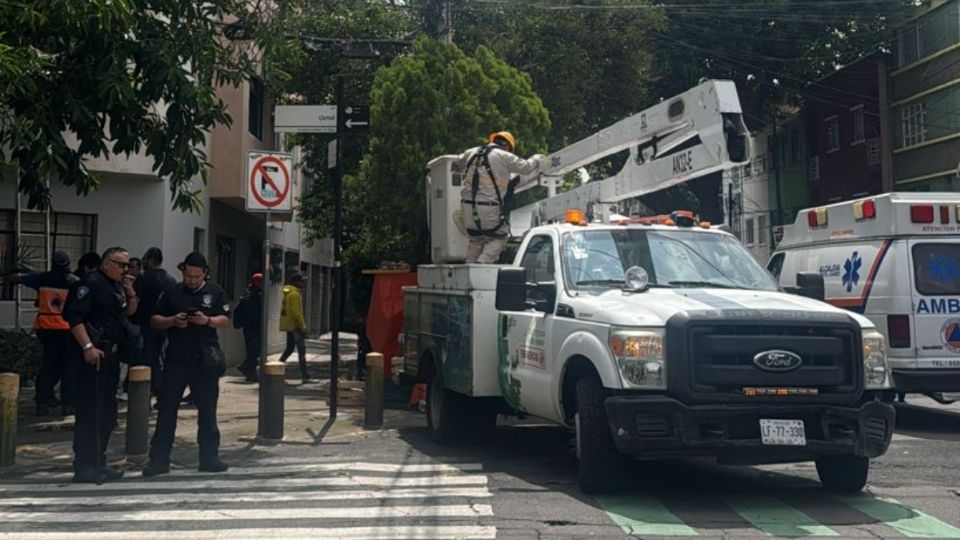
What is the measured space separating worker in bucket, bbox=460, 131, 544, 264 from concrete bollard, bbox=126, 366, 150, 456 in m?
3.57

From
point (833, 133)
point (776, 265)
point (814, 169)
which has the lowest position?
point (776, 265)

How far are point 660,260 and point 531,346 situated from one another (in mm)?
1292

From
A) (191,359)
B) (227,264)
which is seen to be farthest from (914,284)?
(227,264)

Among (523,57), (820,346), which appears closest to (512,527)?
(820,346)

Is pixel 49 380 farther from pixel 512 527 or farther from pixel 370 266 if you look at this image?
pixel 370 266

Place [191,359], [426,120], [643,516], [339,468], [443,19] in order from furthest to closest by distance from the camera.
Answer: [443,19] → [426,120] → [339,468] → [191,359] → [643,516]

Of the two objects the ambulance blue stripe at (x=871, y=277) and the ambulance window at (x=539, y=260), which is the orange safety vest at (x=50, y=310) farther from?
the ambulance blue stripe at (x=871, y=277)

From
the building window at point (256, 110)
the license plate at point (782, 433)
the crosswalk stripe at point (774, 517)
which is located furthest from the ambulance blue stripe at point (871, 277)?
the building window at point (256, 110)

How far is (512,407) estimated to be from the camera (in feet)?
29.1

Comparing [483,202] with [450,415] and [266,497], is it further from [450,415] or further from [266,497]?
[266,497]

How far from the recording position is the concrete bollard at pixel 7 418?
8.60 meters

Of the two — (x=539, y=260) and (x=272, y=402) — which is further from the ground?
(x=539, y=260)

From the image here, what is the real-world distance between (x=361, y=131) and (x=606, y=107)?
43.3 ft

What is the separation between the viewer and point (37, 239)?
14.5 m
